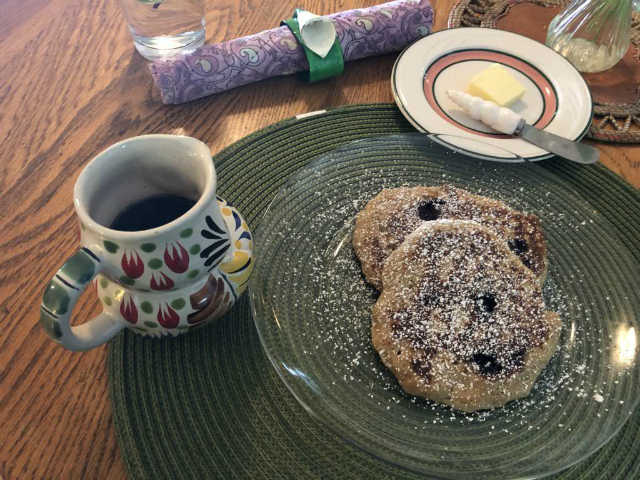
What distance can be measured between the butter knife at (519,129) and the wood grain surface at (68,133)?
8 centimetres

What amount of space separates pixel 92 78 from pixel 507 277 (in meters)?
1.05

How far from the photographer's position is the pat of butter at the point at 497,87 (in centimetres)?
106

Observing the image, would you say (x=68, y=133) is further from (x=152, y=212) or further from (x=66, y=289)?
(x=66, y=289)

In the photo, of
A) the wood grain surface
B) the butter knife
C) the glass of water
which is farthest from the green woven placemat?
the glass of water

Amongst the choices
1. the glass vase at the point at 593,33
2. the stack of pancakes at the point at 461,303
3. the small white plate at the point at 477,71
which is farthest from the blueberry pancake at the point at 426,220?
the glass vase at the point at 593,33

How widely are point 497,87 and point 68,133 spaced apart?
0.96 meters

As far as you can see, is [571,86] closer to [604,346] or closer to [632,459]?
[604,346]

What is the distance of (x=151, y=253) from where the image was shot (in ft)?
1.89

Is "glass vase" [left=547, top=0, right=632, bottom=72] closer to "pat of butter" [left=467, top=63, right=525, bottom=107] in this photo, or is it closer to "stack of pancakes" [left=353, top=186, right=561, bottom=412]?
"pat of butter" [left=467, top=63, right=525, bottom=107]

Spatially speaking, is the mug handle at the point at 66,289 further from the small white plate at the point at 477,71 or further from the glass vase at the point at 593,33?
the glass vase at the point at 593,33

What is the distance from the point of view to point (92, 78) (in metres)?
1.18

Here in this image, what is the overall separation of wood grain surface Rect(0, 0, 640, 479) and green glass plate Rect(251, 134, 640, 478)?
10.3 inches

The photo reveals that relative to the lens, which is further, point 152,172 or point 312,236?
point 312,236

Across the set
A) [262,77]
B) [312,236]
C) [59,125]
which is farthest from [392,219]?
[59,125]
